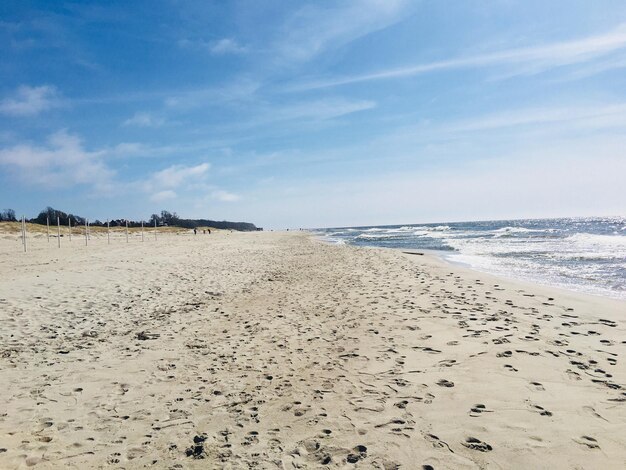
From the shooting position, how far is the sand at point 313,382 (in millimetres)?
3922

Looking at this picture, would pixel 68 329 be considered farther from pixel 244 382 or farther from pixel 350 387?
pixel 350 387

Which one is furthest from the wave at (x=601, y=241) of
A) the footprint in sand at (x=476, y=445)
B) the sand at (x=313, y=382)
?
the footprint in sand at (x=476, y=445)

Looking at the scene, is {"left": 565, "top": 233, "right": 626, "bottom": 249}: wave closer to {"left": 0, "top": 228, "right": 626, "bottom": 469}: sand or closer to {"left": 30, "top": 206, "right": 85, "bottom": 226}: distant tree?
{"left": 0, "top": 228, "right": 626, "bottom": 469}: sand

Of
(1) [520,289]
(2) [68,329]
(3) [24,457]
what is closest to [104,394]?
(3) [24,457]

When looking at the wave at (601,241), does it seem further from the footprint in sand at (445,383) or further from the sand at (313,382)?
the footprint in sand at (445,383)

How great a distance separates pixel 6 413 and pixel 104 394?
110cm

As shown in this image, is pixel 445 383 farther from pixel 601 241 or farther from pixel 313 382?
pixel 601 241

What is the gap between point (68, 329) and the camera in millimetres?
8422

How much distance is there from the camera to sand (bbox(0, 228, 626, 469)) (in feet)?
12.9

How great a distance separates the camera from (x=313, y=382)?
18.6 ft

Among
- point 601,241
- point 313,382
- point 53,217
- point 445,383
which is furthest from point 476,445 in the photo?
point 53,217

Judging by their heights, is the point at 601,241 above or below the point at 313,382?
below

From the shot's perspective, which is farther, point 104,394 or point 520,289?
point 520,289

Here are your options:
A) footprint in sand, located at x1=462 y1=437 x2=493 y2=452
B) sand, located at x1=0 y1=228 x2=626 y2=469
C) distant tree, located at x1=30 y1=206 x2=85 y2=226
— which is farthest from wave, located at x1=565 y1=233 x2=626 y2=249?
distant tree, located at x1=30 y1=206 x2=85 y2=226
